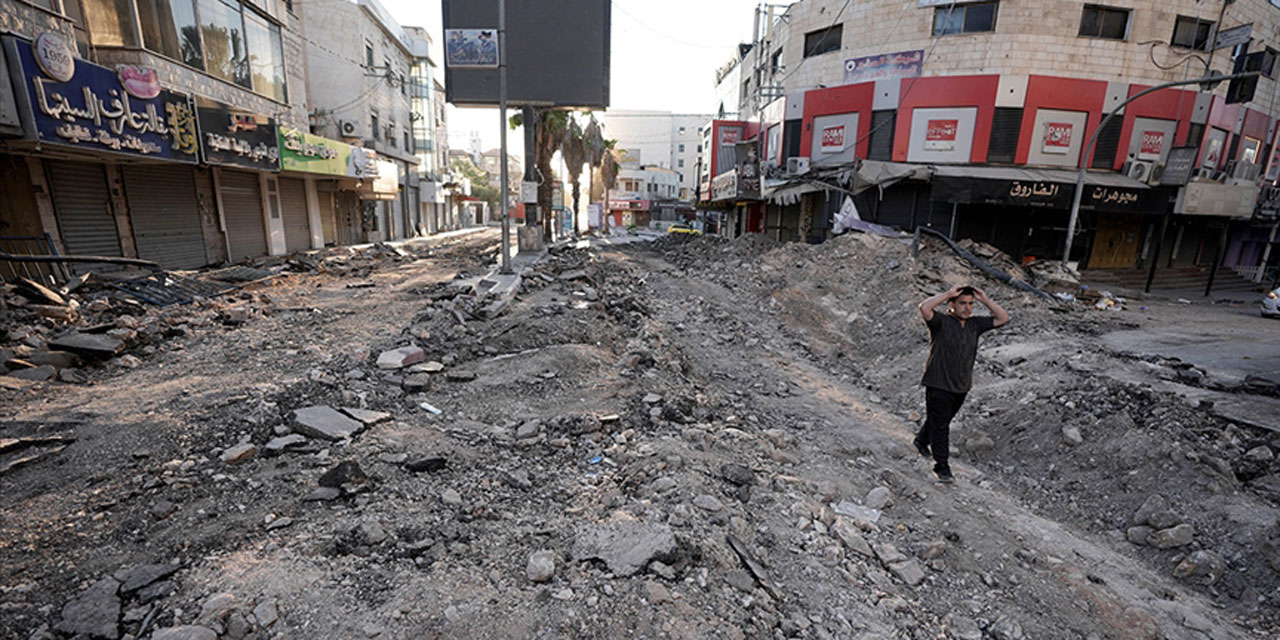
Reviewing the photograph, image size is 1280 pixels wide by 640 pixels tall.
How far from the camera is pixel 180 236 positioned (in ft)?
50.8

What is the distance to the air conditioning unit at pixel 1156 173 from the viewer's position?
19.6 metres

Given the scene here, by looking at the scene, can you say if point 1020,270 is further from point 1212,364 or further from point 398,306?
point 398,306

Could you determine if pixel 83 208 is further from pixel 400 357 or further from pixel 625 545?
pixel 625 545

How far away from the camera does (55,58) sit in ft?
32.5

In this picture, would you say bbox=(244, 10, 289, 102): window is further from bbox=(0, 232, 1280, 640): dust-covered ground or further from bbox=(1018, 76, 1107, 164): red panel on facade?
bbox=(1018, 76, 1107, 164): red panel on facade

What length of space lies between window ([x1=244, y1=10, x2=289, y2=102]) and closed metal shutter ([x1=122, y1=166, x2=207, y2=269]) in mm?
4988

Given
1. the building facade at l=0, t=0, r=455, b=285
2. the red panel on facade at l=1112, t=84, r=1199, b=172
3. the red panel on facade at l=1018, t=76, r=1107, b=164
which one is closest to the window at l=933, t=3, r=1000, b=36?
the red panel on facade at l=1018, t=76, r=1107, b=164

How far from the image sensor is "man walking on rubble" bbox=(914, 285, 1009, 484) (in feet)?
17.1

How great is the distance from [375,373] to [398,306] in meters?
5.25

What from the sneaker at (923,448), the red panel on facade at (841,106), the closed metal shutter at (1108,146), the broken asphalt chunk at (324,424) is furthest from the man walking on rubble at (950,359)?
the closed metal shutter at (1108,146)

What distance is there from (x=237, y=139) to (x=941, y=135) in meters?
24.4

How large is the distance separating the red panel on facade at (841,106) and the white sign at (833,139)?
0.60 meters

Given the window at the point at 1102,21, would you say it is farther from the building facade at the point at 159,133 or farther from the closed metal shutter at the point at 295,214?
the closed metal shutter at the point at 295,214

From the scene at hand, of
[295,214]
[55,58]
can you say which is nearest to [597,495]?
[55,58]
